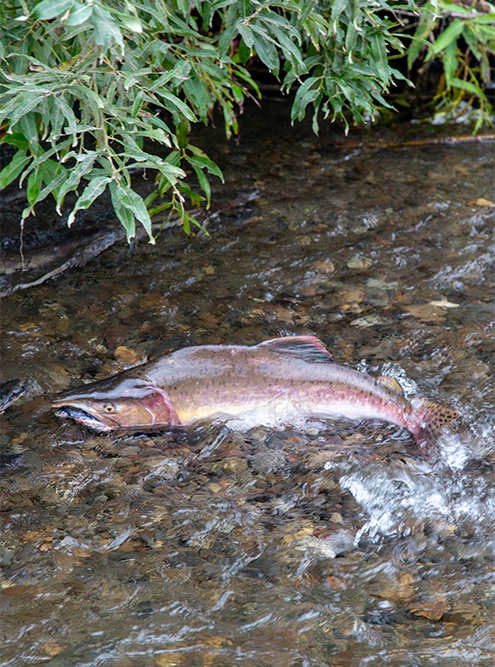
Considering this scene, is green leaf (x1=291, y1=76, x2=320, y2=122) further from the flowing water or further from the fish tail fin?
the fish tail fin

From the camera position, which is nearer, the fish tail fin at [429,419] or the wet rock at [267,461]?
the wet rock at [267,461]

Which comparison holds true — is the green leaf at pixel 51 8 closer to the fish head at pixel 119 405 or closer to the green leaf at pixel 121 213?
the green leaf at pixel 121 213

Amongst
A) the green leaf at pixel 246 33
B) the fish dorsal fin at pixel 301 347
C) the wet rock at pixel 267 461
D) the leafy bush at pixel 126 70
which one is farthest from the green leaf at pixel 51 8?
the wet rock at pixel 267 461

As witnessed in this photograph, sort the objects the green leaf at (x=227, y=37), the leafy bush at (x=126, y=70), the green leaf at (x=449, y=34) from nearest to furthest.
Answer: the leafy bush at (x=126, y=70), the green leaf at (x=227, y=37), the green leaf at (x=449, y=34)

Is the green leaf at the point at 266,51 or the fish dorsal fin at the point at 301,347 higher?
the green leaf at the point at 266,51

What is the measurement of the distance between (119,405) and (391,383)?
166cm

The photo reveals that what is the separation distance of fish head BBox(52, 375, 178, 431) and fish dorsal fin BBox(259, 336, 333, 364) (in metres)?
0.71

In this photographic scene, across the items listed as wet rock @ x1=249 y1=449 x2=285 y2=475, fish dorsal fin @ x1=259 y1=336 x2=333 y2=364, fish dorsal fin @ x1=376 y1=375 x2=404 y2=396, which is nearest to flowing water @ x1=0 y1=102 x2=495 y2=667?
wet rock @ x1=249 y1=449 x2=285 y2=475

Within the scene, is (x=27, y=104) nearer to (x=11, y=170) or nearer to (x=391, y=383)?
(x=11, y=170)

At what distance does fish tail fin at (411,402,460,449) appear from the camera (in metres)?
3.45

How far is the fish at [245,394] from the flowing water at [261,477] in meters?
0.10

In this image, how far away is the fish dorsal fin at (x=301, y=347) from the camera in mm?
3662

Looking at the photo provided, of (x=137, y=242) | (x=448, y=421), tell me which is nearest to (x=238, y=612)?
(x=448, y=421)

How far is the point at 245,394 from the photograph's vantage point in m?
3.54
